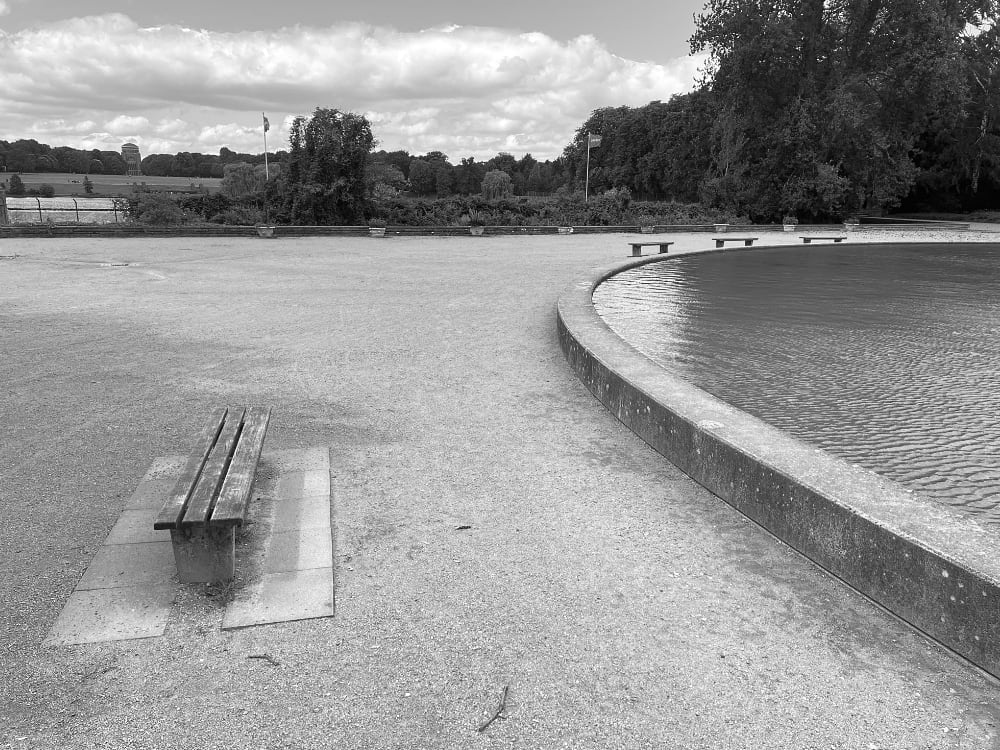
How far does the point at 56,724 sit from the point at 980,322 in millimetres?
9261

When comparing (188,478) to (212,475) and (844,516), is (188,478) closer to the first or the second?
(212,475)

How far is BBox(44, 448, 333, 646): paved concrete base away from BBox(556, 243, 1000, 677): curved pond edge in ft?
6.27

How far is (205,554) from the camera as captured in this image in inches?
106

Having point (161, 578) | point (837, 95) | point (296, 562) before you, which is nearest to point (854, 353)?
point (296, 562)

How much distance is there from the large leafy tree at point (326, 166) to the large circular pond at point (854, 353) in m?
15.5

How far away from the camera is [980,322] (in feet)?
26.8

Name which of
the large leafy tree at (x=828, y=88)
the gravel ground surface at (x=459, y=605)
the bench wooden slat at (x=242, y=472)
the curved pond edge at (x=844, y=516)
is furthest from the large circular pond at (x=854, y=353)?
the large leafy tree at (x=828, y=88)

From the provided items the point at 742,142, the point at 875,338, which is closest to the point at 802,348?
the point at 875,338

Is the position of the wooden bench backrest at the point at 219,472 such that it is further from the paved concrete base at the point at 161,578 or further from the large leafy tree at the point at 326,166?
the large leafy tree at the point at 326,166

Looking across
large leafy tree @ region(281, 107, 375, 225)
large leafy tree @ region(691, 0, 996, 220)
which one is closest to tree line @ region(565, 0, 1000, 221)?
large leafy tree @ region(691, 0, 996, 220)

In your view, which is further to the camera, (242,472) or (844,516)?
(242,472)

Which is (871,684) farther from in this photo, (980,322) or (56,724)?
(980,322)

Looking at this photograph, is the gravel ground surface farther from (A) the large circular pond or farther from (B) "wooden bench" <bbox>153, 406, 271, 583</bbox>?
(A) the large circular pond

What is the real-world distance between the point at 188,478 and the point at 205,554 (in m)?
0.38
